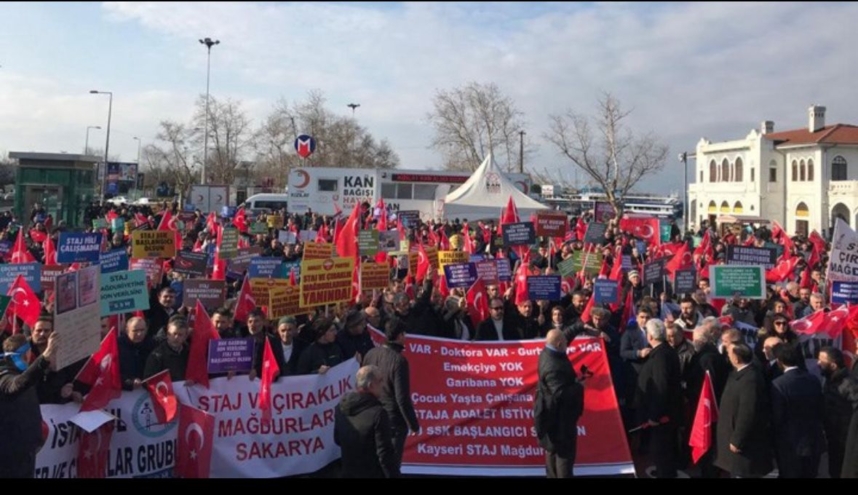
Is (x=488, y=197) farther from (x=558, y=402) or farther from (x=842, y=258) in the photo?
(x=558, y=402)

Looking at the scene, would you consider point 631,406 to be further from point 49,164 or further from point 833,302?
point 49,164

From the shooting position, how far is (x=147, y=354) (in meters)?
6.78

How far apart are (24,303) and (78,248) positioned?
2.32 metres

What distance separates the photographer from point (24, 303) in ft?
27.7

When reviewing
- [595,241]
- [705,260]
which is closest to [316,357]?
[595,241]

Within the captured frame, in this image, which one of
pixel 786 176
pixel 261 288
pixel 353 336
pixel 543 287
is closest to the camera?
pixel 353 336

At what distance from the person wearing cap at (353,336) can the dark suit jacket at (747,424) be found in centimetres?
324

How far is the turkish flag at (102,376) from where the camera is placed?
5.82 m

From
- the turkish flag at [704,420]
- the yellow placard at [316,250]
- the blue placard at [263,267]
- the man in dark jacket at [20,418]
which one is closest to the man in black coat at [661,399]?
the turkish flag at [704,420]

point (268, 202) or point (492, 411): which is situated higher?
point (268, 202)

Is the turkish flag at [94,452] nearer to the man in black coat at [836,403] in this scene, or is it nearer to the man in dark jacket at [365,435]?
the man in dark jacket at [365,435]

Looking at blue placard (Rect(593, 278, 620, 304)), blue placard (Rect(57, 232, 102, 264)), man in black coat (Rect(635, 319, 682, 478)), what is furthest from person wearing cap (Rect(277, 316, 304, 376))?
blue placard (Rect(57, 232, 102, 264))

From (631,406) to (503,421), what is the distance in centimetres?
128

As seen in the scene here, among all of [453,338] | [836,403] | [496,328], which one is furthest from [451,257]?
[836,403]
